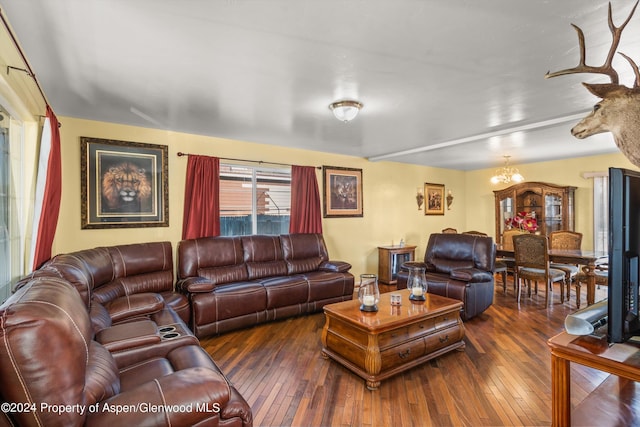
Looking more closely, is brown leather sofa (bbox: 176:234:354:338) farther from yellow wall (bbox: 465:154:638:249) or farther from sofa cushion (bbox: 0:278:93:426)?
yellow wall (bbox: 465:154:638:249)

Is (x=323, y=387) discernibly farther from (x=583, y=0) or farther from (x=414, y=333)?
(x=583, y=0)

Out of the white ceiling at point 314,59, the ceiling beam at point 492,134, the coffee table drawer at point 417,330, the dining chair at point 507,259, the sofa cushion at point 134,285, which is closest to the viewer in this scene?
the white ceiling at point 314,59

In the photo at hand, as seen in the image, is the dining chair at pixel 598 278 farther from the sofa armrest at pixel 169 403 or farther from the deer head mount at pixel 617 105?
the sofa armrest at pixel 169 403

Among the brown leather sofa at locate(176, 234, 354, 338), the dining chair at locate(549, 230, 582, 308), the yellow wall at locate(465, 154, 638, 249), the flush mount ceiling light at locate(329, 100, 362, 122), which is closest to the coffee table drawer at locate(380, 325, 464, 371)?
the brown leather sofa at locate(176, 234, 354, 338)

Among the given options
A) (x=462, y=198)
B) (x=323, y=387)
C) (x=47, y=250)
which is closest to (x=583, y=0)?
(x=323, y=387)

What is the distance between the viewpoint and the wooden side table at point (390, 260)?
18.4 feet

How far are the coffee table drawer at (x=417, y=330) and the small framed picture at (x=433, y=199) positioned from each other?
170 inches

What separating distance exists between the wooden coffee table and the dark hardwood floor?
0.10 m

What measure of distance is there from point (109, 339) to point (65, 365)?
977 millimetres

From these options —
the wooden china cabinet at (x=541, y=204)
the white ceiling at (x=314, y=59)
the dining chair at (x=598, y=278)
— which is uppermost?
the white ceiling at (x=314, y=59)

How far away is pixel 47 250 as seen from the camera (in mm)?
2537

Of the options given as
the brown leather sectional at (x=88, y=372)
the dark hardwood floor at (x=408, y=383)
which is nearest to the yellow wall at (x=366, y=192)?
the brown leather sectional at (x=88, y=372)

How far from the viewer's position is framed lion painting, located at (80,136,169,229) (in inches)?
134

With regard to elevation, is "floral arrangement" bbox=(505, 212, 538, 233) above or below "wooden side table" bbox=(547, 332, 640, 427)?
above
